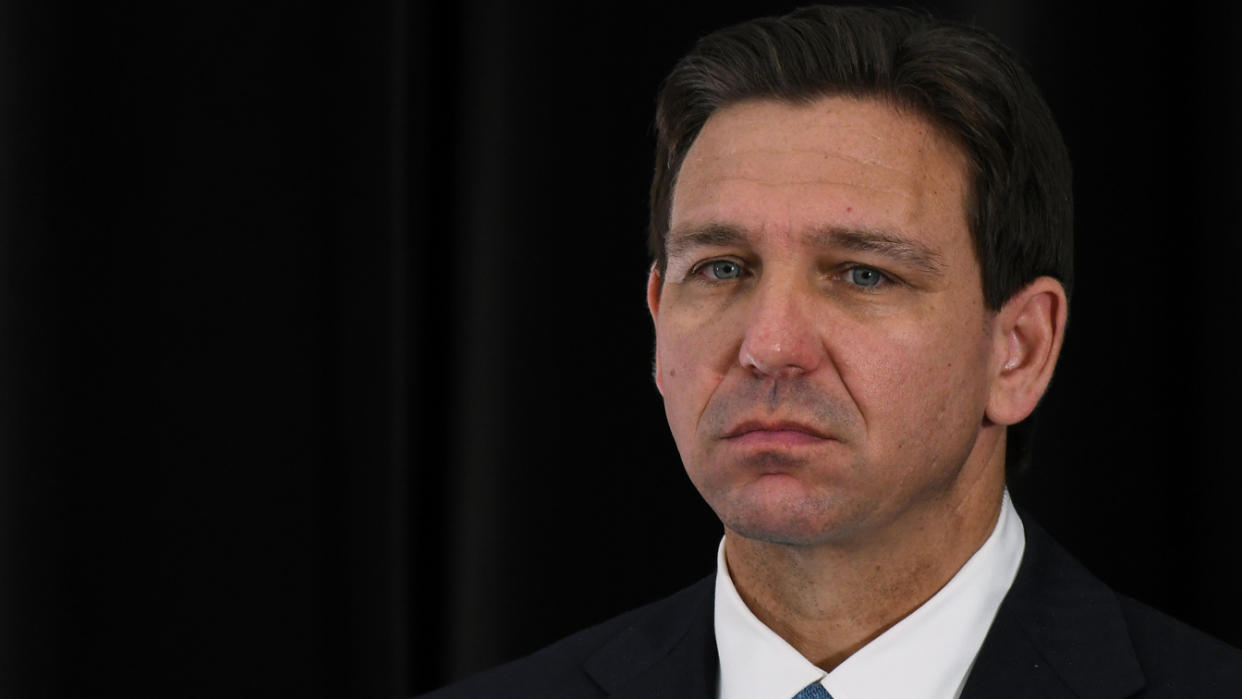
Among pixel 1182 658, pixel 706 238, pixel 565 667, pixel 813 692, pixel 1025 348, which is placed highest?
pixel 706 238

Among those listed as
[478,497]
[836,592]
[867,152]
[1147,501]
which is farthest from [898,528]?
[478,497]

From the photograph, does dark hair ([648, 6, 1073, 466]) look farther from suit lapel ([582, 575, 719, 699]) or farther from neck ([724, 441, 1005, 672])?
suit lapel ([582, 575, 719, 699])

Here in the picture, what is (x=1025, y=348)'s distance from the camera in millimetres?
2029

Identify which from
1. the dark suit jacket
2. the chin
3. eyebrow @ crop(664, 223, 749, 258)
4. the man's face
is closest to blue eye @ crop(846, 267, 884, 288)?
the man's face

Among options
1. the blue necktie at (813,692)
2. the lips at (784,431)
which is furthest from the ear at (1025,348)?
the blue necktie at (813,692)

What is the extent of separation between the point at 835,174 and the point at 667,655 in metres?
0.60

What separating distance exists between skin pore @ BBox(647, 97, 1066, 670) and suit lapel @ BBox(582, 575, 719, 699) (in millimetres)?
101

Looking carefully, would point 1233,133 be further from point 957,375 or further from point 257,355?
point 257,355

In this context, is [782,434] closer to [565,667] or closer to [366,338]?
[565,667]

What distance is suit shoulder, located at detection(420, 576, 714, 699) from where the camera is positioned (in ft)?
7.10

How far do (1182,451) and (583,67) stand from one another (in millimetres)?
972

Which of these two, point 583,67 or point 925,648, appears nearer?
point 925,648

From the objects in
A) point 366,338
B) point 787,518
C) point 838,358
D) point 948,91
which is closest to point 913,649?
point 787,518

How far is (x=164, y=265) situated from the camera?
Result: 8.25 ft
